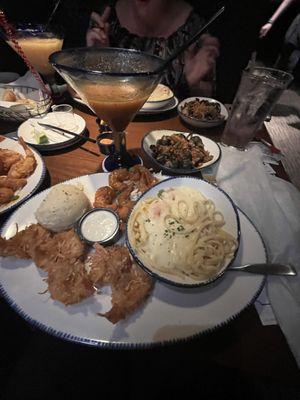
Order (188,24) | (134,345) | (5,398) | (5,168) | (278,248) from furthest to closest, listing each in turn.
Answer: (188,24) < (5,168) < (5,398) < (278,248) < (134,345)

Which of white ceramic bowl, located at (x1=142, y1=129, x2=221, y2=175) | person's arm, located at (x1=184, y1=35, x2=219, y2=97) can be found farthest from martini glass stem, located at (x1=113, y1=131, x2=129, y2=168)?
person's arm, located at (x1=184, y1=35, x2=219, y2=97)

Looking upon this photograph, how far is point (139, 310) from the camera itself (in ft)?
3.25

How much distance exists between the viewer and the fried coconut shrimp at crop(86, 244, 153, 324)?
3.16 feet

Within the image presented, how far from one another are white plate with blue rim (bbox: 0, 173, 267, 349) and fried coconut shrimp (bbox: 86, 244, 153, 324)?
4 cm

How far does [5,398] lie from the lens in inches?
52.9

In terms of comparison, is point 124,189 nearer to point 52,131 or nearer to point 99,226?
point 99,226

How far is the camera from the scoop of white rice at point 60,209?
1253 mm

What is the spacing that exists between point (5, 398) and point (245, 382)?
1387 millimetres

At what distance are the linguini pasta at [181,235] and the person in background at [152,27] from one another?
1988mm

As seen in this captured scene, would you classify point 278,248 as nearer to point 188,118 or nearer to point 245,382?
point 245,382

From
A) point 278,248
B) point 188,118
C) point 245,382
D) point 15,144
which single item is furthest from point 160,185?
point 245,382

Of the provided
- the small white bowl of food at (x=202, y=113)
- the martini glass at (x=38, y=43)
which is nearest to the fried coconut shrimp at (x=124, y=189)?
the small white bowl of food at (x=202, y=113)

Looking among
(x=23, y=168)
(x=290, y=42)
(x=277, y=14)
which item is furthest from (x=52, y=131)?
(x=277, y=14)

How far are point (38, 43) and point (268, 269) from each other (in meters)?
2.46
